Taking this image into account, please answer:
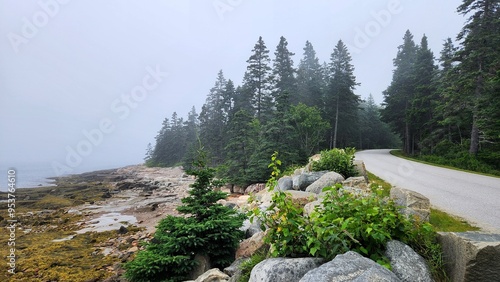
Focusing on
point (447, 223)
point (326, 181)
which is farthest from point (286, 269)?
point (326, 181)

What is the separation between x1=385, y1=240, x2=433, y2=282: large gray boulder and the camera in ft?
9.11

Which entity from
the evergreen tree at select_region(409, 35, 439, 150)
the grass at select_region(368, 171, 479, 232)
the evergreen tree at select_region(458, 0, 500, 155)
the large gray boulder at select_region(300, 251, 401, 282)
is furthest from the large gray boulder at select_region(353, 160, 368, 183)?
the evergreen tree at select_region(409, 35, 439, 150)

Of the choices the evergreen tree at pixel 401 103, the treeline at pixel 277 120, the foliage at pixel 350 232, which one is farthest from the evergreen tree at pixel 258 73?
the foliage at pixel 350 232

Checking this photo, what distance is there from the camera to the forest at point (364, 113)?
57.0 ft

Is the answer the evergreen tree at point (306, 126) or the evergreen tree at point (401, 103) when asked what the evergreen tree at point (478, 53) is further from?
the evergreen tree at point (401, 103)

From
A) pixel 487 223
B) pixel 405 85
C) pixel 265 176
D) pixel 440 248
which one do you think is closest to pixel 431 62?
pixel 405 85

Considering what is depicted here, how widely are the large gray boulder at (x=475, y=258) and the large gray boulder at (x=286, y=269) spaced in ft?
5.01

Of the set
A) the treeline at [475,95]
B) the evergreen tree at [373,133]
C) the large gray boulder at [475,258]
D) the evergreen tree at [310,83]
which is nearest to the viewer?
the large gray boulder at [475,258]

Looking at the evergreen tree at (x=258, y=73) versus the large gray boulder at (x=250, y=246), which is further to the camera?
the evergreen tree at (x=258, y=73)

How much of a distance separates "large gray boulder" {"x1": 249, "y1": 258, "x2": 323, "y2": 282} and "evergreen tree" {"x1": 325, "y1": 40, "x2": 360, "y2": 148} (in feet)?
113

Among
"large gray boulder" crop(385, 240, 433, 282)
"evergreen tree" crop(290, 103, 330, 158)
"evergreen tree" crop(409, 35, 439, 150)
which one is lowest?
"large gray boulder" crop(385, 240, 433, 282)

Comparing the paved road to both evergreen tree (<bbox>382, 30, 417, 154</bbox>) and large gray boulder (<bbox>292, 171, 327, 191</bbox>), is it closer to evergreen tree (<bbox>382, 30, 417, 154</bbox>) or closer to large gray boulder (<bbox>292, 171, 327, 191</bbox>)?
large gray boulder (<bbox>292, 171, 327, 191</bbox>)

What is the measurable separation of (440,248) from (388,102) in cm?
3955

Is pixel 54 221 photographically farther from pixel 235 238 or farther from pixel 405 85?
pixel 405 85
